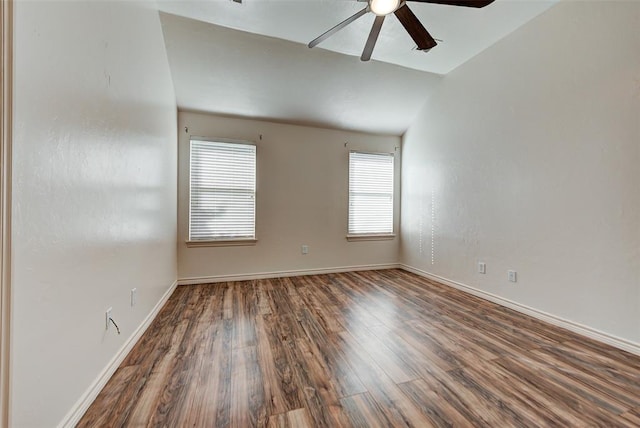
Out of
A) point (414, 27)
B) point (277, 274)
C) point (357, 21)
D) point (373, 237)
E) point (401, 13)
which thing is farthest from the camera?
point (373, 237)

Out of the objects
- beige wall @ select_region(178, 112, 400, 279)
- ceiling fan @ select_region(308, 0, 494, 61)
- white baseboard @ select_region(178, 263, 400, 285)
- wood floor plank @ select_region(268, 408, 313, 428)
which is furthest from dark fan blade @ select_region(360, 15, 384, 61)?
white baseboard @ select_region(178, 263, 400, 285)

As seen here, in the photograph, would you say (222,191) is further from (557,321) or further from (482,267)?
(557,321)

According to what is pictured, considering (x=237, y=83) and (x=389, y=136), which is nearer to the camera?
(x=237, y=83)

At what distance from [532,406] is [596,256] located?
4.99 ft

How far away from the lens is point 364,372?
1616 millimetres

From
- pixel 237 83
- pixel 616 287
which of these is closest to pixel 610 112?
pixel 616 287

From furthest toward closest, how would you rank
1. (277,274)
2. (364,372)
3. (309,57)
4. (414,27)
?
(277,274), (309,57), (414,27), (364,372)

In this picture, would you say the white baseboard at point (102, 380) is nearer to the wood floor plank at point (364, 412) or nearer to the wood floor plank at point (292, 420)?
the wood floor plank at point (292, 420)

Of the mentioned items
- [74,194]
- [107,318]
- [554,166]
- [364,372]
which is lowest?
[364,372]

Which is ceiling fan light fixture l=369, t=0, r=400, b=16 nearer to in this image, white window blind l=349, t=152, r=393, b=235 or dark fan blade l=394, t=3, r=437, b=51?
dark fan blade l=394, t=3, r=437, b=51

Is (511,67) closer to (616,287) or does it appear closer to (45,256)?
(616,287)

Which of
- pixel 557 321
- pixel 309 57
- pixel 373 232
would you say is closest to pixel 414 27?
pixel 309 57

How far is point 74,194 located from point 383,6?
2135mm

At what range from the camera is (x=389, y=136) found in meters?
4.49
